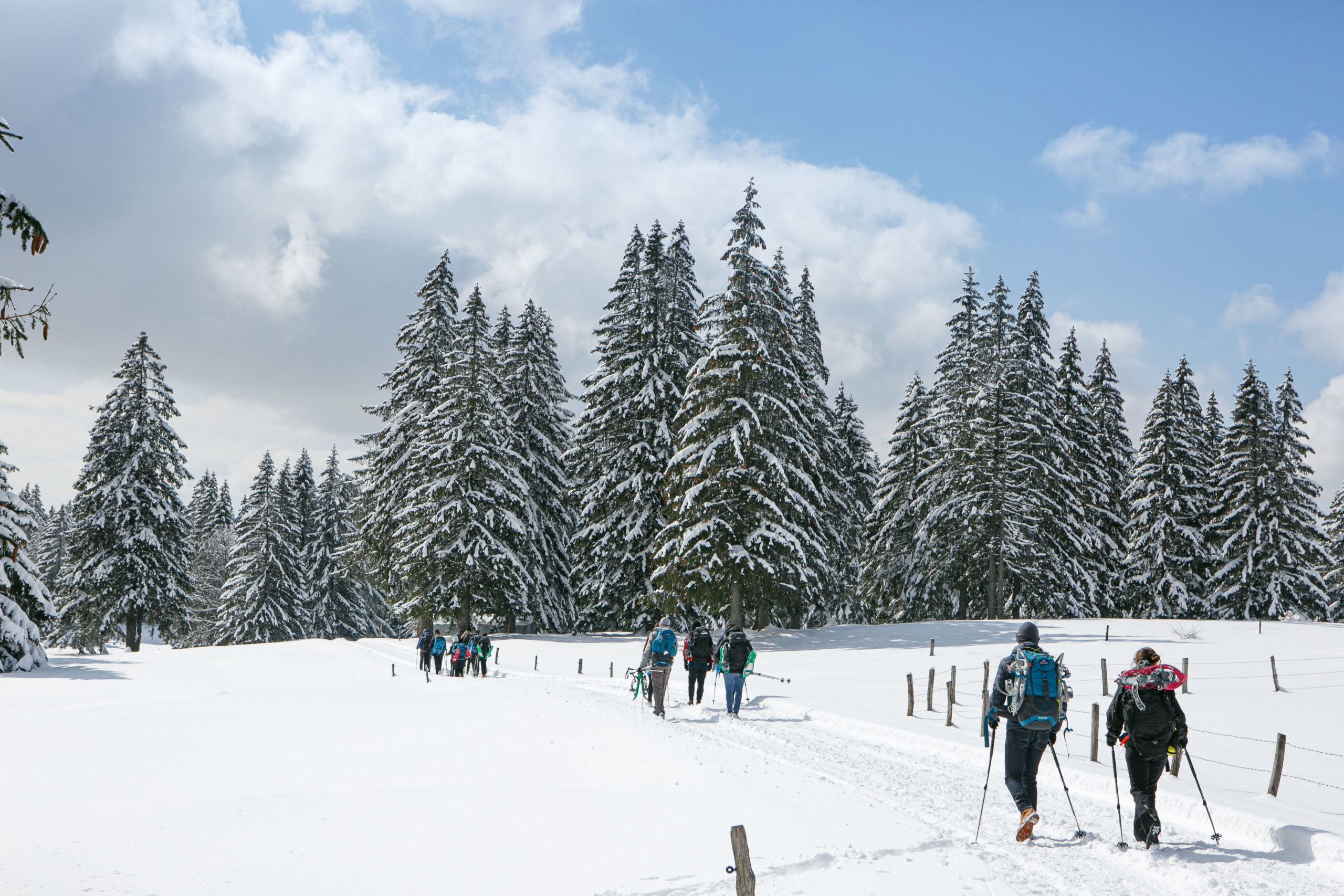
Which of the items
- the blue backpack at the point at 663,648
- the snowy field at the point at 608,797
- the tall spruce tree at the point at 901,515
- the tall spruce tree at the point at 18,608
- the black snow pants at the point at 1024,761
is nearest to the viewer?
the snowy field at the point at 608,797

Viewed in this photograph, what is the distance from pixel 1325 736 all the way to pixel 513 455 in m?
29.5

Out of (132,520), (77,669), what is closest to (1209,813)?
(77,669)

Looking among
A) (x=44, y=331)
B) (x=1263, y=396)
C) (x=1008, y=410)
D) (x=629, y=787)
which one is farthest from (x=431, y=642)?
(x=1263, y=396)

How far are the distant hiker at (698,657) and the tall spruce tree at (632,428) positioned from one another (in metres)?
15.5

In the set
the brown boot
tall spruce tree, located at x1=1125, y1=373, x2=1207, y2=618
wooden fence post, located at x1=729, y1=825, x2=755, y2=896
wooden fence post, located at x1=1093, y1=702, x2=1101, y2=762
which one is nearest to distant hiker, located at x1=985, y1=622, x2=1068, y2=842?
the brown boot

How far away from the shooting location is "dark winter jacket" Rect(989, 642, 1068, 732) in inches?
323

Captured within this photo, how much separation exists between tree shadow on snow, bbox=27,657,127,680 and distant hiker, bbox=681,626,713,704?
17538 millimetres

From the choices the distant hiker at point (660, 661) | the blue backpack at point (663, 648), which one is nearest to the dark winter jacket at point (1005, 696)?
the distant hiker at point (660, 661)

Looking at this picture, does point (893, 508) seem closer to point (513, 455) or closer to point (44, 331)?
point (513, 455)

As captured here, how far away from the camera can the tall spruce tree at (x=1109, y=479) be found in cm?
4212

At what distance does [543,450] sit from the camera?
1615 inches

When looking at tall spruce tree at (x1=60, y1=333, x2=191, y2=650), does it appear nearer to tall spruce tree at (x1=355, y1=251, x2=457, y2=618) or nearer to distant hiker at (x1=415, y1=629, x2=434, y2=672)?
tall spruce tree at (x1=355, y1=251, x2=457, y2=618)

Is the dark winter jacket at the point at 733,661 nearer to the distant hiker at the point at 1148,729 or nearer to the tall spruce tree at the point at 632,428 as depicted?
the distant hiker at the point at 1148,729

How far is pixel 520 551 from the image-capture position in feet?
124
